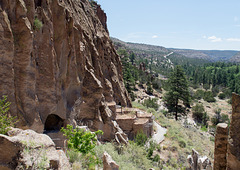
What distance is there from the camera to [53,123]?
11.5m

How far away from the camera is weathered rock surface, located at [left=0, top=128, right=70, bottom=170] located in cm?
432

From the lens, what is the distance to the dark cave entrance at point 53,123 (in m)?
11.3

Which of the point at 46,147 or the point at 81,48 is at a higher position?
the point at 81,48

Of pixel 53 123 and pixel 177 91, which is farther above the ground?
pixel 53 123

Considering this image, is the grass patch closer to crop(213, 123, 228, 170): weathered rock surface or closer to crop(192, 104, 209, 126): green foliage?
crop(213, 123, 228, 170): weathered rock surface

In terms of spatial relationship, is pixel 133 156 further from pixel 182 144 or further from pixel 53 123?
pixel 182 144

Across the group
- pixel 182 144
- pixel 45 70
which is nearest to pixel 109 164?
pixel 45 70

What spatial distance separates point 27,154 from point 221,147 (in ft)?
19.9

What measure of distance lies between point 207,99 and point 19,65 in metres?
72.7

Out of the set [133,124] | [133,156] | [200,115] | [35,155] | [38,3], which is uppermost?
[38,3]

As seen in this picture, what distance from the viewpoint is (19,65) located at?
7855 mm

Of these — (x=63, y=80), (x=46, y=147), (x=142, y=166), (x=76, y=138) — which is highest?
(x=63, y=80)

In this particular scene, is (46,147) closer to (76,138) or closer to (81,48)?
(76,138)

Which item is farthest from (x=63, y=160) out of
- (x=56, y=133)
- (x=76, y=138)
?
(x=56, y=133)
